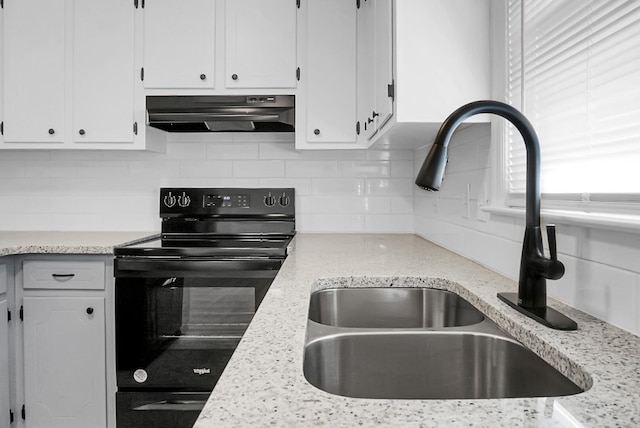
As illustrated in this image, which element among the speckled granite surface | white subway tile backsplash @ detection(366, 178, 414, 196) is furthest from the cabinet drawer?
white subway tile backsplash @ detection(366, 178, 414, 196)

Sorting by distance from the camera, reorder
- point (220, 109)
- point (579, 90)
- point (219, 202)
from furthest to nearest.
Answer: point (219, 202)
point (220, 109)
point (579, 90)

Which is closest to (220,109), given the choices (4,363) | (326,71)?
(326,71)

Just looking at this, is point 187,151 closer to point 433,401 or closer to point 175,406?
point 175,406

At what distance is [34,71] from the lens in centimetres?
235

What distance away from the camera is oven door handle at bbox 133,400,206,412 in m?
1.87

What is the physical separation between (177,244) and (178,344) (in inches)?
18.3

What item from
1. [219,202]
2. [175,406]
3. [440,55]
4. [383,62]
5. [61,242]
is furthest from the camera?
[219,202]

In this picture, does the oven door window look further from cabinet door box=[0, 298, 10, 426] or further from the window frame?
the window frame

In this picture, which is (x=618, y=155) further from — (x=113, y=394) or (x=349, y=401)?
(x=113, y=394)

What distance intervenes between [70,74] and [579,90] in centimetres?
237

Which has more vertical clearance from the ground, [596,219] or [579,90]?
[579,90]

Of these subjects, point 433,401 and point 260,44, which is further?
point 260,44

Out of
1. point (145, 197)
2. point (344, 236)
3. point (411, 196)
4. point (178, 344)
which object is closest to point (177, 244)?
point (178, 344)

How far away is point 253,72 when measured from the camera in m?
2.31
